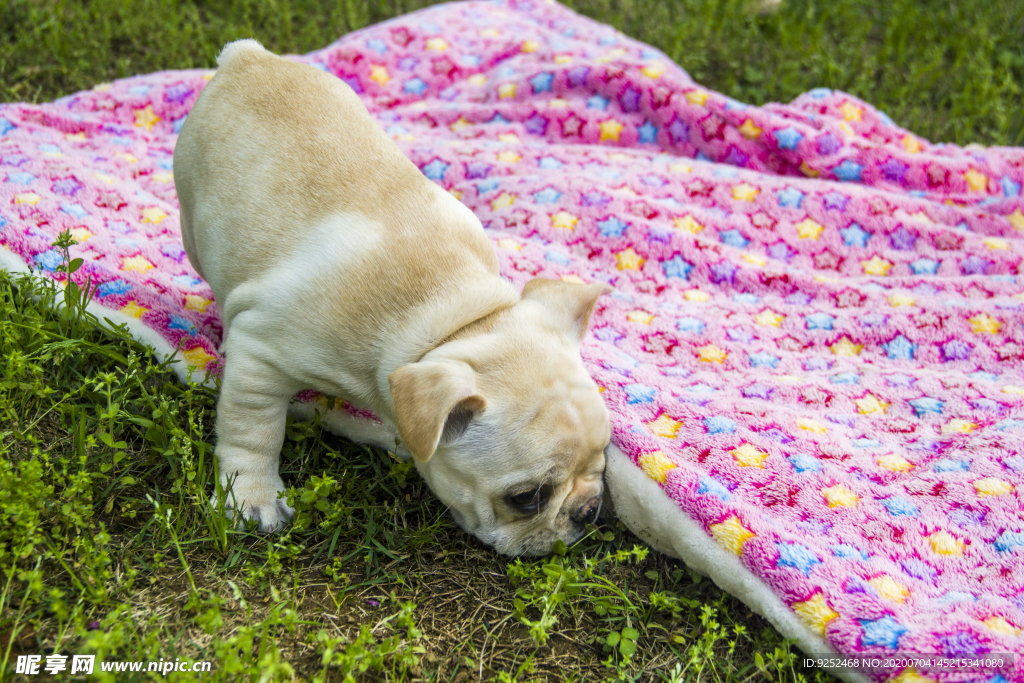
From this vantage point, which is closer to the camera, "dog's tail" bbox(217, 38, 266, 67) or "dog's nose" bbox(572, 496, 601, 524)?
"dog's nose" bbox(572, 496, 601, 524)

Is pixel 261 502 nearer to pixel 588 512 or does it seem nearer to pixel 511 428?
pixel 511 428

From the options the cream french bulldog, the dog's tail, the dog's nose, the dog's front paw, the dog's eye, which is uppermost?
the dog's tail

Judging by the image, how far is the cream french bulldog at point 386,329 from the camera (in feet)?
8.63

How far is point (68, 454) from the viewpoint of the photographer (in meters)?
2.95

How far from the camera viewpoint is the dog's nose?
9.26 ft

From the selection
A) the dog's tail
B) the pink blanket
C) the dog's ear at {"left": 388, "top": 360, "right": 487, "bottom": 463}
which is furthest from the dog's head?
the dog's tail

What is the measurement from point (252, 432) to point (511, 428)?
3.35 ft

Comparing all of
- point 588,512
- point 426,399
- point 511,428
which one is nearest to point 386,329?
point 426,399

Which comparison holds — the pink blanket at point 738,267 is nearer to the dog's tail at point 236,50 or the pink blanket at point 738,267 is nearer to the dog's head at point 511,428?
the dog's head at point 511,428

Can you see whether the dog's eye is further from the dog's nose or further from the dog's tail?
the dog's tail

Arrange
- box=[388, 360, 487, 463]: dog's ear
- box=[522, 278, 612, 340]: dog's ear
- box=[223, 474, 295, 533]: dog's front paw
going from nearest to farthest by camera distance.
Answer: box=[388, 360, 487, 463]: dog's ear → box=[223, 474, 295, 533]: dog's front paw → box=[522, 278, 612, 340]: dog's ear

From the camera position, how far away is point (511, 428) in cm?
258

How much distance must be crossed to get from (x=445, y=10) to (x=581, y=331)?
4.57 meters

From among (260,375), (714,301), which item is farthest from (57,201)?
(714,301)
